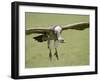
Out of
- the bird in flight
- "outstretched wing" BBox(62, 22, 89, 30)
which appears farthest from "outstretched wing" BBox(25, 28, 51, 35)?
"outstretched wing" BBox(62, 22, 89, 30)

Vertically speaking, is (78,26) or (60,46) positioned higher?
(78,26)

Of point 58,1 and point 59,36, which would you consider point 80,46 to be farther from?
point 58,1

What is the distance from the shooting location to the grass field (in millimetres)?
1354

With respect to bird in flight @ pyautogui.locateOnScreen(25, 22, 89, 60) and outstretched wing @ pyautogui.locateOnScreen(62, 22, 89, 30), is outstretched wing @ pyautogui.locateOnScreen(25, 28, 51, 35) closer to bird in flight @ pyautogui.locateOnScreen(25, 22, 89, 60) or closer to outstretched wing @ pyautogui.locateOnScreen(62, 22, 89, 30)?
bird in flight @ pyautogui.locateOnScreen(25, 22, 89, 60)

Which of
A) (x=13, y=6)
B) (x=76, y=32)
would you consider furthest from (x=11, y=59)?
(x=76, y=32)

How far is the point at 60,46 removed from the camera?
1.43 m

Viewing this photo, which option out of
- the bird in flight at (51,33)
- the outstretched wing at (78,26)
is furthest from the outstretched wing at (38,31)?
the outstretched wing at (78,26)

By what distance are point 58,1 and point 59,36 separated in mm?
185

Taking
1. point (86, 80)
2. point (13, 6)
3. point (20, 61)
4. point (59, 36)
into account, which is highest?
point (13, 6)

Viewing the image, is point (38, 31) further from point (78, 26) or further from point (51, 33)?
point (78, 26)

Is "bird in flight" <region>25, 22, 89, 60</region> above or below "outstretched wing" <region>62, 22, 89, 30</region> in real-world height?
below

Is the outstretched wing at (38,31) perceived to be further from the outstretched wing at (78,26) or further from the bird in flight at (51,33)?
the outstretched wing at (78,26)

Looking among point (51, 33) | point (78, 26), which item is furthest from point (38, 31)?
point (78, 26)

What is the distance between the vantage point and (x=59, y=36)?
4.67 feet
